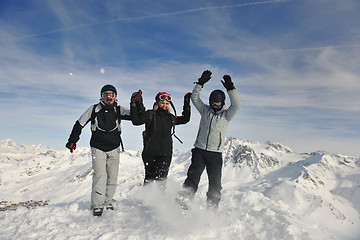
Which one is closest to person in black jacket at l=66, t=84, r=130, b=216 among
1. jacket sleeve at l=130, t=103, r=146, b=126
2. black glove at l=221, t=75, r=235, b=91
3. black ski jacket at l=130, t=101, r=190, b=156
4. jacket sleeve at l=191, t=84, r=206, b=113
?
jacket sleeve at l=130, t=103, r=146, b=126

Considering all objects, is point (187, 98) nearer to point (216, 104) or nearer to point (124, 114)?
point (216, 104)

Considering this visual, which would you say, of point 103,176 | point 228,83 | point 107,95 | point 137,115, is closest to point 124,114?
→ point 137,115

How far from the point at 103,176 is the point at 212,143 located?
3073mm

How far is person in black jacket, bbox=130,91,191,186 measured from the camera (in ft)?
21.0

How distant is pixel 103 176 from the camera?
20.1ft

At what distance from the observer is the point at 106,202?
6273mm

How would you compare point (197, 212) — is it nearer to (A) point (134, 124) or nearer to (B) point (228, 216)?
(B) point (228, 216)

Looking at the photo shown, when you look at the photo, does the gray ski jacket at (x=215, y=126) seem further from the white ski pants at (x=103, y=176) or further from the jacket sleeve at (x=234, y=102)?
the white ski pants at (x=103, y=176)

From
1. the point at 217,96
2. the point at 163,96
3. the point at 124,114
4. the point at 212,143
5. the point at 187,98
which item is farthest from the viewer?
the point at 187,98

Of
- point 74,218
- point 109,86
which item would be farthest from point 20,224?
point 109,86

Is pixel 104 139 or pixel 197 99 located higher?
pixel 197 99

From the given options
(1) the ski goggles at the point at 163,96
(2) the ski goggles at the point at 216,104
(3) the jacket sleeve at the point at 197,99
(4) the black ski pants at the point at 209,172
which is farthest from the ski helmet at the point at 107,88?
(4) the black ski pants at the point at 209,172

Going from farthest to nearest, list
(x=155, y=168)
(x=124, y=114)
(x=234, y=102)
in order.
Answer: (x=155, y=168)
(x=124, y=114)
(x=234, y=102)

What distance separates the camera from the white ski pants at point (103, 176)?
5.94 meters
